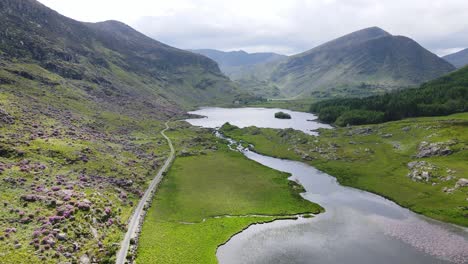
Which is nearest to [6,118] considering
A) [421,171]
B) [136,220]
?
[136,220]

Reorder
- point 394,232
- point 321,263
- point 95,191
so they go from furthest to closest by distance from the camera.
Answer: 1. point 95,191
2. point 394,232
3. point 321,263

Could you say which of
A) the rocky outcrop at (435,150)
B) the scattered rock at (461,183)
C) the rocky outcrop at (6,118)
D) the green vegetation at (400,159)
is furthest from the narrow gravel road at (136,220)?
the rocky outcrop at (435,150)

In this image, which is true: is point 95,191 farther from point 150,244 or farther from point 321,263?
point 321,263

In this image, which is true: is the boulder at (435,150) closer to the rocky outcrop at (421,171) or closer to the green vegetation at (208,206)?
the rocky outcrop at (421,171)

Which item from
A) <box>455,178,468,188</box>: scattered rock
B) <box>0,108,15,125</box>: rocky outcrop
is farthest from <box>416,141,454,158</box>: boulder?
<box>0,108,15,125</box>: rocky outcrop

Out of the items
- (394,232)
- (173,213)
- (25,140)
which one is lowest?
(173,213)

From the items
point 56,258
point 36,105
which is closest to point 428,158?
point 56,258

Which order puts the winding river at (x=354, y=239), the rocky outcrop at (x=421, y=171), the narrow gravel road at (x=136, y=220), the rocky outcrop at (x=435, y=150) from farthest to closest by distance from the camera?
the rocky outcrop at (x=435, y=150) < the rocky outcrop at (x=421, y=171) < the winding river at (x=354, y=239) < the narrow gravel road at (x=136, y=220)
